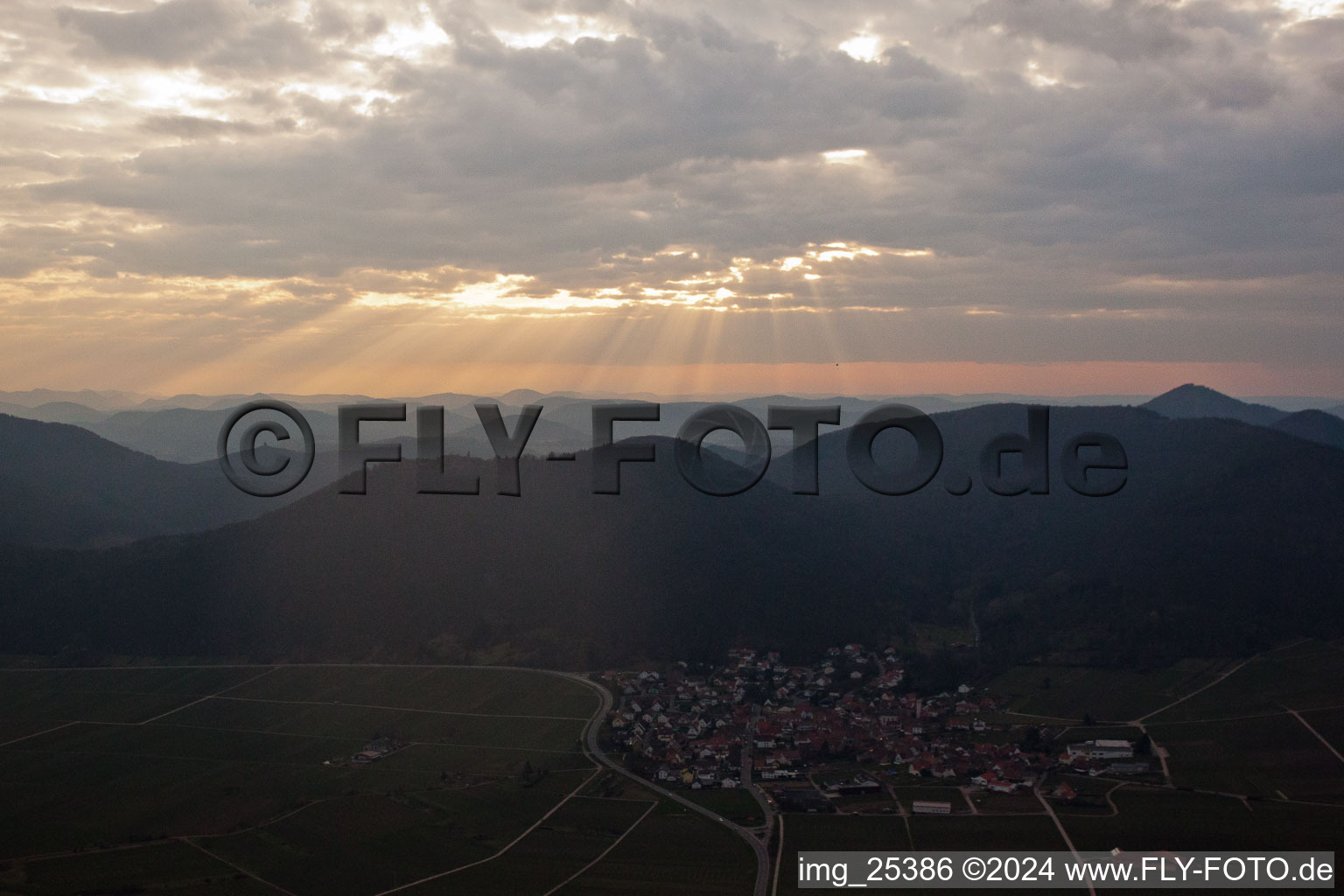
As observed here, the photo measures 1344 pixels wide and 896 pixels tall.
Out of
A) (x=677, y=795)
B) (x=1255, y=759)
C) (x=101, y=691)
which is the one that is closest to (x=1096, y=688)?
(x=1255, y=759)

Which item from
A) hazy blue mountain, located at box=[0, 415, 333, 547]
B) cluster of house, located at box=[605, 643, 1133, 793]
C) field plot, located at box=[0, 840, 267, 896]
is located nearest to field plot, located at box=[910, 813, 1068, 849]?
cluster of house, located at box=[605, 643, 1133, 793]

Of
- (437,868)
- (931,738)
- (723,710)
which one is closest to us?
(437,868)

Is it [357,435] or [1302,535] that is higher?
[357,435]

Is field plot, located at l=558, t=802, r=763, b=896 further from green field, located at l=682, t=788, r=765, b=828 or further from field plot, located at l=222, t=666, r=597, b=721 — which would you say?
field plot, located at l=222, t=666, r=597, b=721

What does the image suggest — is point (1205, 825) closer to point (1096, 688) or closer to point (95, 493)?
point (1096, 688)

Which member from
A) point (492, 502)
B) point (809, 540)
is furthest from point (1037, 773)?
point (492, 502)

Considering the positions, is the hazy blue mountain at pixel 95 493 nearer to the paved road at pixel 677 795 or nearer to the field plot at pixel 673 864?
the paved road at pixel 677 795

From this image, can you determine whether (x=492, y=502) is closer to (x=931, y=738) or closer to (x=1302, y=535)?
(x=931, y=738)
